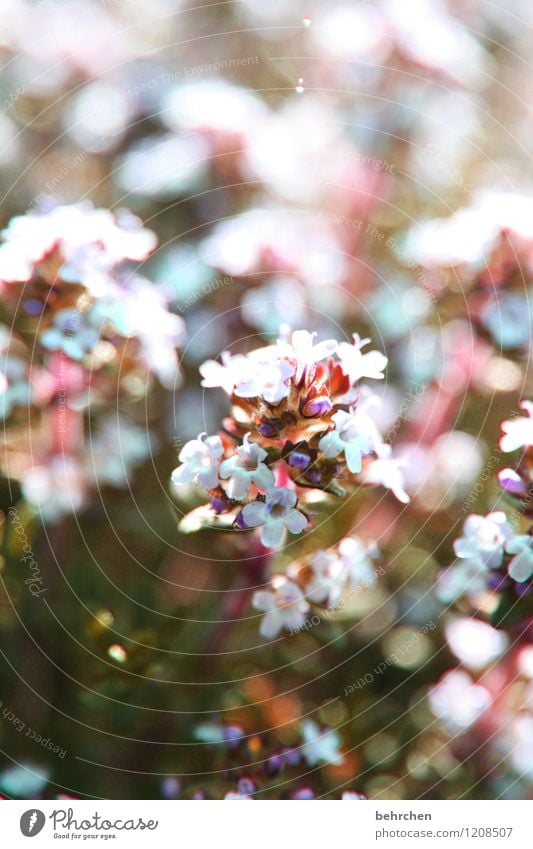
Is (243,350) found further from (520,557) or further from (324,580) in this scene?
(520,557)

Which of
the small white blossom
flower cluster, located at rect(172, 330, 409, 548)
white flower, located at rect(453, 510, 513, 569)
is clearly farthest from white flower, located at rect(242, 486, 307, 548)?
white flower, located at rect(453, 510, 513, 569)

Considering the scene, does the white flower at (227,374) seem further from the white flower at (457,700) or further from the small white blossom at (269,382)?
the white flower at (457,700)

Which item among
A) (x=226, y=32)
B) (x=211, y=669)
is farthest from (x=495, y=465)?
(x=226, y=32)

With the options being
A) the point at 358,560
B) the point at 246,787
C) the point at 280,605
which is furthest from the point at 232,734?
the point at 358,560

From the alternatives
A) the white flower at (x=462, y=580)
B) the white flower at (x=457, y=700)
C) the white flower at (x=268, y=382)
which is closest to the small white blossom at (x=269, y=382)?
the white flower at (x=268, y=382)

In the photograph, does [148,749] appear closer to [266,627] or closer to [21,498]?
[266,627]
